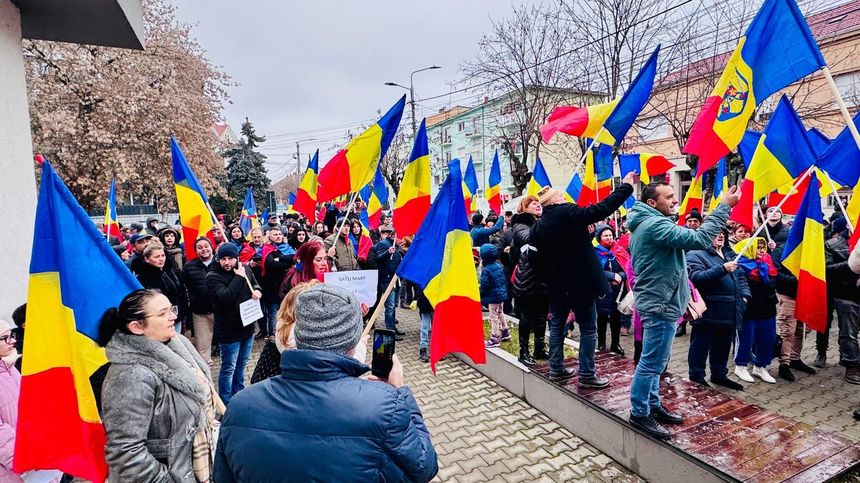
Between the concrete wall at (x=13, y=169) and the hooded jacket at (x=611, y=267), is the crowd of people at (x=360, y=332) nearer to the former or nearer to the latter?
the hooded jacket at (x=611, y=267)

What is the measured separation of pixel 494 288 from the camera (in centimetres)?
685

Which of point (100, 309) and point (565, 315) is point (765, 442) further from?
point (100, 309)

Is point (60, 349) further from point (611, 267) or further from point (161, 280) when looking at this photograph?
point (611, 267)

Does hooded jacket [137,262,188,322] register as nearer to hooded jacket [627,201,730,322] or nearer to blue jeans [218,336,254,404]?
blue jeans [218,336,254,404]

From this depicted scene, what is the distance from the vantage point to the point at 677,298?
3.70m

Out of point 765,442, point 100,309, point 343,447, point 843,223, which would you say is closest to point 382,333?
point 343,447

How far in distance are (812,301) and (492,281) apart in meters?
3.78

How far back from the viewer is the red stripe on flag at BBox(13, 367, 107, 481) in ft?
7.58

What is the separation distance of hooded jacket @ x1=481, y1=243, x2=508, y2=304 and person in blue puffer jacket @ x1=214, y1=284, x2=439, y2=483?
5352 mm

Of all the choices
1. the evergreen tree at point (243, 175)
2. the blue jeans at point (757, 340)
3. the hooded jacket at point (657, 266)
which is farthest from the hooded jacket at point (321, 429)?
the evergreen tree at point (243, 175)

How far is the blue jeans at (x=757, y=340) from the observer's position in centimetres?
564

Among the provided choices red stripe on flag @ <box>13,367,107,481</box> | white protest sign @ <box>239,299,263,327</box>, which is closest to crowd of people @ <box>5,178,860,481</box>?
white protest sign @ <box>239,299,263,327</box>

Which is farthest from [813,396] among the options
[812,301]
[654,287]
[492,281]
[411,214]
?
[411,214]

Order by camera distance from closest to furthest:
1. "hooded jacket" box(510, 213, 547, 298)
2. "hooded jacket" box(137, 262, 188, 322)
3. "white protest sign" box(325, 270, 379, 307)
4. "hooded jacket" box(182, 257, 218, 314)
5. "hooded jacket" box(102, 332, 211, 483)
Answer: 1. "hooded jacket" box(102, 332, 211, 483)
2. "white protest sign" box(325, 270, 379, 307)
3. "hooded jacket" box(182, 257, 218, 314)
4. "hooded jacket" box(137, 262, 188, 322)
5. "hooded jacket" box(510, 213, 547, 298)
